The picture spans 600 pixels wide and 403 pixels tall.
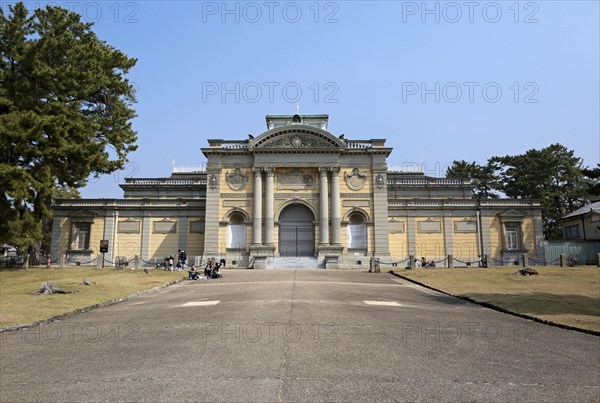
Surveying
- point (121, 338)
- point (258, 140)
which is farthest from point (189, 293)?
point (258, 140)

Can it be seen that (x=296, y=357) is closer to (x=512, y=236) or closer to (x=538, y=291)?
(x=538, y=291)

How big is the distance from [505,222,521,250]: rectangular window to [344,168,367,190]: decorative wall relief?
572 inches

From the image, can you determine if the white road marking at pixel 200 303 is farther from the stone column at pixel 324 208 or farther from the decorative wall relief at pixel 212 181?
the decorative wall relief at pixel 212 181

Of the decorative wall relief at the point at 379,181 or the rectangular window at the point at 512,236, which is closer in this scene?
the decorative wall relief at the point at 379,181

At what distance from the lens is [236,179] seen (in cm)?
4203

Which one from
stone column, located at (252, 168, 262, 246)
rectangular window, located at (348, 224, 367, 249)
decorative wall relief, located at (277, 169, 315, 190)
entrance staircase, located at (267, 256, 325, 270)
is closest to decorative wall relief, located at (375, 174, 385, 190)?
rectangular window, located at (348, 224, 367, 249)

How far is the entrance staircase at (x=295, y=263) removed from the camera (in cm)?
3803

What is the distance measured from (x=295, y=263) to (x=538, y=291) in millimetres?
21942

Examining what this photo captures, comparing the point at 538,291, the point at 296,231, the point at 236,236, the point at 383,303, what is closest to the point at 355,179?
the point at 296,231

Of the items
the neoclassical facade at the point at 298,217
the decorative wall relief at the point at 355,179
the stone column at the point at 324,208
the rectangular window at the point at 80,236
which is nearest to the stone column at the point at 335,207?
the neoclassical facade at the point at 298,217

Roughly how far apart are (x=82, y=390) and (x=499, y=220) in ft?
141

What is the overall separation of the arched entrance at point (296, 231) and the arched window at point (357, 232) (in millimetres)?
3450

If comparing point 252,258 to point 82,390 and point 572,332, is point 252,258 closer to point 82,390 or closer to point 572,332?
point 572,332

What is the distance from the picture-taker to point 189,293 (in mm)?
18219
